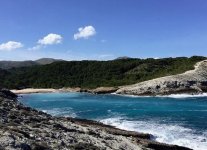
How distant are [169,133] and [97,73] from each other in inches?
4526

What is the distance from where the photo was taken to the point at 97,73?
155125mm

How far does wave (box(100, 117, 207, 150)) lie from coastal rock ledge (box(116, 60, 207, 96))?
59.8 metres

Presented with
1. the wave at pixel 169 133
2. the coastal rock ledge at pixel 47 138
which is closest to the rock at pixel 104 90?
the wave at pixel 169 133

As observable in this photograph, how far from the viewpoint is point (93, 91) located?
408 feet

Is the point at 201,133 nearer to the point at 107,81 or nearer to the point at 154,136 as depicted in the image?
the point at 154,136

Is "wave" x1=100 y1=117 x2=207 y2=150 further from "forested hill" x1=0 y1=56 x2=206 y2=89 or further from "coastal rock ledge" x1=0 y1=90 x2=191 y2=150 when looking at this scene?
"forested hill" x1=0 y1=56 x2=206 y2=89

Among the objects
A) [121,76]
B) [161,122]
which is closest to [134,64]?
[121,76]

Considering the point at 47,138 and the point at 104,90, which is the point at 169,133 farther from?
the point at 104,90

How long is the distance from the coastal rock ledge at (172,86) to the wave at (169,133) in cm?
5977

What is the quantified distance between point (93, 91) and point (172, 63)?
39643mm

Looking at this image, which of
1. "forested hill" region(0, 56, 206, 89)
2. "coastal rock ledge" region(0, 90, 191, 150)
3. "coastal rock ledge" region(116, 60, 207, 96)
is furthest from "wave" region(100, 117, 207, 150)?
"forested hill" region(0, 56, 206, 89)

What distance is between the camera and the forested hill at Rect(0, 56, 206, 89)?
138 metres

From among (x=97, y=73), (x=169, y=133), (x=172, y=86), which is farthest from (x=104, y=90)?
(x=169, y=133)

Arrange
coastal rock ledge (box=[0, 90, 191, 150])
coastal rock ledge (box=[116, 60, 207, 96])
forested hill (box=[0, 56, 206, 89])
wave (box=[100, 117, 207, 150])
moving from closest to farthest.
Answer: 1. coastal rock ledge (box=[0, 90, 191, 150])
2. wave (box=[100, 117, 207, 150])
3. coastal rock ledge (box=[116, 60, 207, 96])
4. forested hill (box=[0, 56, 206, 89])
